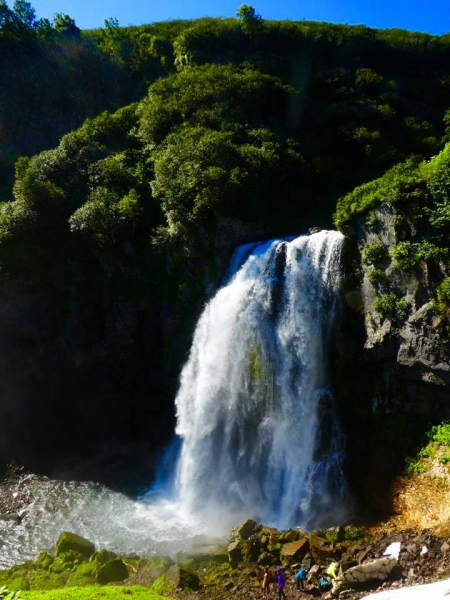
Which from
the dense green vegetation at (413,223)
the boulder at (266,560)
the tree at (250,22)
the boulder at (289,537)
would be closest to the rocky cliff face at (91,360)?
the dense green vegetation at (413,223)

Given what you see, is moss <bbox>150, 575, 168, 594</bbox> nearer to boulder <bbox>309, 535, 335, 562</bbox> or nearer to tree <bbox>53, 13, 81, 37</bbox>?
boulder <bbox>309, 535, 335, 562</bbox>

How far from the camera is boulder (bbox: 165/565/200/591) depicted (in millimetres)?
13000

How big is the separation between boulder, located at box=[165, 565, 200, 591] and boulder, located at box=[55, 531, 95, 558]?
4140 mm

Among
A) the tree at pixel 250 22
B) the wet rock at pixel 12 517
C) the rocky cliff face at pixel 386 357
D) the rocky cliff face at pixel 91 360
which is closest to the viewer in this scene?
the rocky cliff face at pixel 386 357

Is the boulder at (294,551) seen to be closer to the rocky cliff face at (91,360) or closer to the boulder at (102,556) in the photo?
the boulder at (102,556)

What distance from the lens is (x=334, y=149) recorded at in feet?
108

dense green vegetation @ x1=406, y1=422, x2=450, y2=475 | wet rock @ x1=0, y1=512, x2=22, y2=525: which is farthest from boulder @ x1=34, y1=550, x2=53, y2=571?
dense green vegetation @ x1=406, y1=422, x2=450, y2=475

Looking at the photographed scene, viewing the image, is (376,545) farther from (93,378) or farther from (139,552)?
(93,378)

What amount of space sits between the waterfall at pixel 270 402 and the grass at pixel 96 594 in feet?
17.1

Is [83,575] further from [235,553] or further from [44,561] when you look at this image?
[235,553]

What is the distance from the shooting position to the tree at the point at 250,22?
43719 millimetres

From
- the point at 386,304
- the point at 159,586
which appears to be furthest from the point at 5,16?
the point at 159,586

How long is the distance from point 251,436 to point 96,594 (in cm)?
877

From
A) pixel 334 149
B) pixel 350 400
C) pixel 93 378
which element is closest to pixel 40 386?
pixel 93 378
